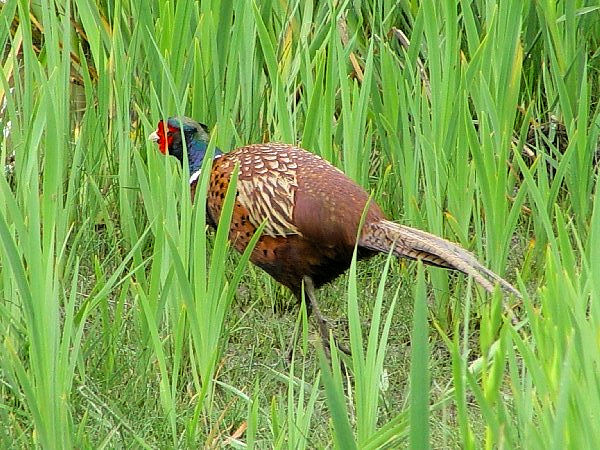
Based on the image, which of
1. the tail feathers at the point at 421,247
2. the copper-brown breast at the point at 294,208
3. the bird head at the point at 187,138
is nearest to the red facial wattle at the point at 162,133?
the bird head at the point at 187,138

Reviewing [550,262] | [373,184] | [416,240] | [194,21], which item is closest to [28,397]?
[550,262]

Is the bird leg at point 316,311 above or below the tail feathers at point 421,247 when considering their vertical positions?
below

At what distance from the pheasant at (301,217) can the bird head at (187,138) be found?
0.13 feet

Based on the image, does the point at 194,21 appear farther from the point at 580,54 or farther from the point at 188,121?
the point at 580,54

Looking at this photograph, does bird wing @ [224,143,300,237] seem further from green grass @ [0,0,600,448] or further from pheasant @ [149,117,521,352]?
green grass @ [0,0,600,448]

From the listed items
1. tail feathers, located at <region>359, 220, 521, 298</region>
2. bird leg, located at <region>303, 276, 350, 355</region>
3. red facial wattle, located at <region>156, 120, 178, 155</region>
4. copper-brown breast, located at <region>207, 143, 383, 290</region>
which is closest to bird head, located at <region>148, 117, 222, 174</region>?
red facial wattle, located at <region>156, 120, 178, 155</region>

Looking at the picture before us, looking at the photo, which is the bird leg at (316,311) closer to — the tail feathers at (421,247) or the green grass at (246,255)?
the green grass at (246,255)

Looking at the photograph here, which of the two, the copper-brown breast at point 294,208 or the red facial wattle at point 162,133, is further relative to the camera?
the red facial wattle at point 162,133

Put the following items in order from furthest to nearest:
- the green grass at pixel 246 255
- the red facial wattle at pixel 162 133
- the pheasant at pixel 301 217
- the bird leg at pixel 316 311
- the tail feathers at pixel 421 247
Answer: the red facial wattle at pixel 162 133, the bird leg at pixel 316 311, the pheasant at pixel 301 217, the tail feathers at pixel 421 247, the green grass at pixel 246 255

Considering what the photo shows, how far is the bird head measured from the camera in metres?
3.46

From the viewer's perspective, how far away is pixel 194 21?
364 centimetres

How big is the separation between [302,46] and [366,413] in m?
1.67

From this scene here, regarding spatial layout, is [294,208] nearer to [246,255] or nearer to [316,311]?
[316,311]

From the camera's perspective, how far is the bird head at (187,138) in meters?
3.46
